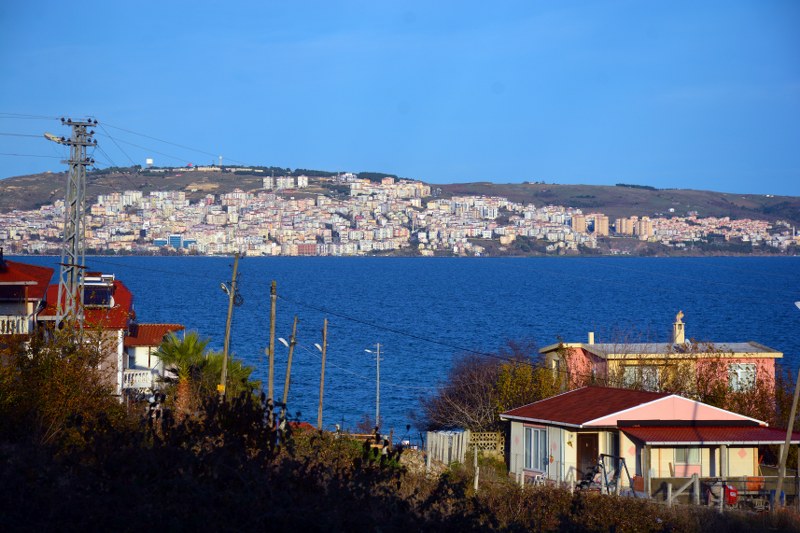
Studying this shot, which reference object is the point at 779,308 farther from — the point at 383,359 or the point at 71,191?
the point at 71,191

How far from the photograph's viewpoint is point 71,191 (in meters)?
26.3

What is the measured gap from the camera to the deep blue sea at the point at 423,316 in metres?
46.2

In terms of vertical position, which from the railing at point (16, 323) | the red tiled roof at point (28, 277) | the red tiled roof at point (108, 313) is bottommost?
the railing at point (16, 323)

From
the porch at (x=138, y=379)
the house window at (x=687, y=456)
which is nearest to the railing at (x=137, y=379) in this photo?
the porch at (x=138, y=379)

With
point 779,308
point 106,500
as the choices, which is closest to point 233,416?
point 106,500

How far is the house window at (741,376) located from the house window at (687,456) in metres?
6.90

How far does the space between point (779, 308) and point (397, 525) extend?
298 feet

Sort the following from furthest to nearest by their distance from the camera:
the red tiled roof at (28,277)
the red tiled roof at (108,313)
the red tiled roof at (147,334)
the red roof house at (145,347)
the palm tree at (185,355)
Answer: the red tiled roof at (147,334)
the red roof house at (145,347)
the red tiled roof at (108,313)
the red tiled roof at (28,277)
the palm tree at (185,355)

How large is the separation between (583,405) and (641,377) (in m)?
6.34

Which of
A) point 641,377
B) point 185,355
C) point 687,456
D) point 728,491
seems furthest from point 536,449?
point 185,355

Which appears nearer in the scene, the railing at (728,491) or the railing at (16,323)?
the railing at (728,491)

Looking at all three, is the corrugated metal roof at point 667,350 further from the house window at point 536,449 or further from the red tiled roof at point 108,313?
the red tiled roof at point 108,313

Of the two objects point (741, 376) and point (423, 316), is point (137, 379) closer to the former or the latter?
point (741, 376)

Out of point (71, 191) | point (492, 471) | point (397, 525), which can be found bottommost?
point (492, 471)
